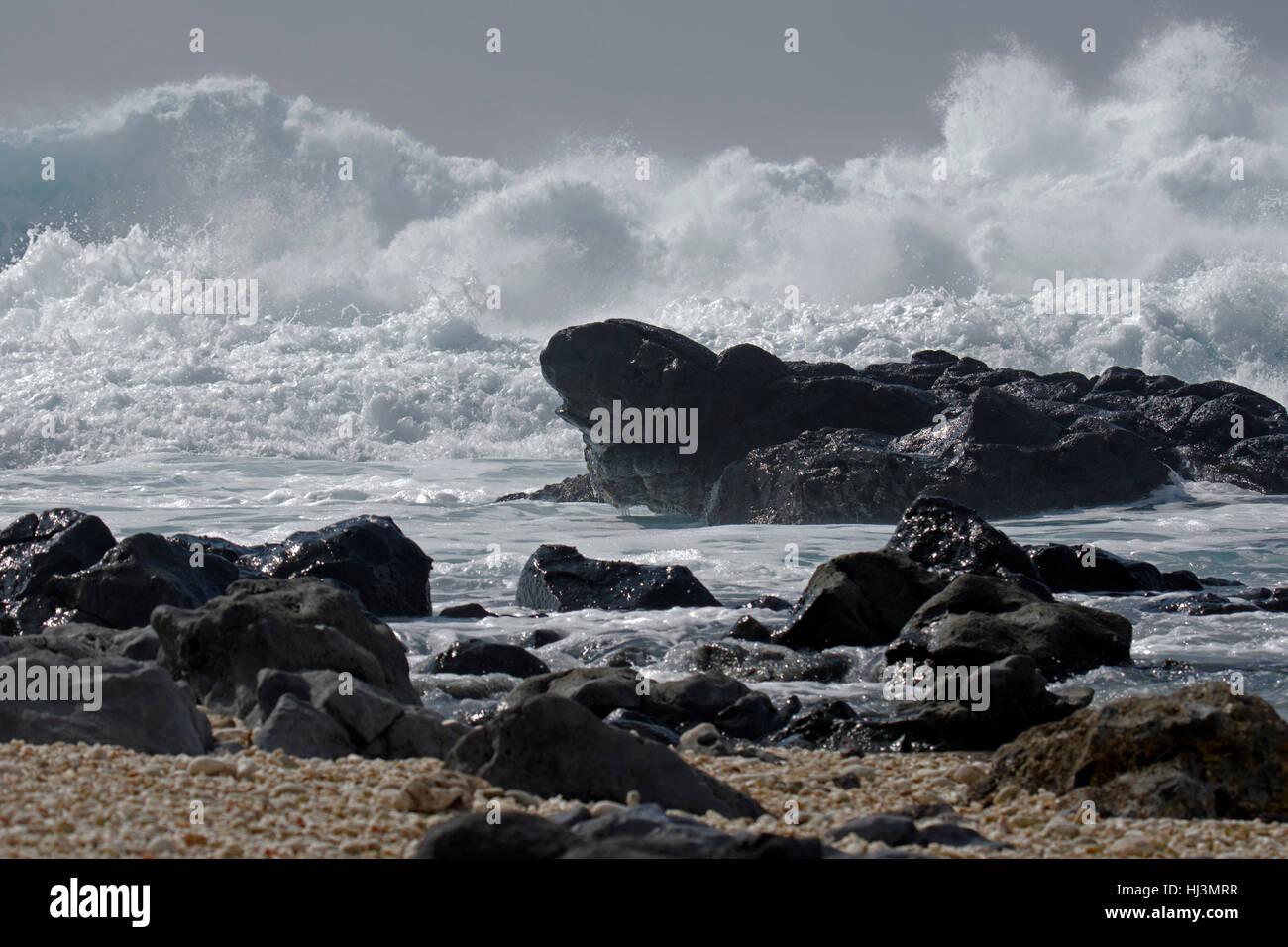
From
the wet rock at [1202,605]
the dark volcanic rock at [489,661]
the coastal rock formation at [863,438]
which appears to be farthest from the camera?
the coastal rock formation at [863,438]

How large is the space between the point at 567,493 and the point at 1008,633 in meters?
14.3

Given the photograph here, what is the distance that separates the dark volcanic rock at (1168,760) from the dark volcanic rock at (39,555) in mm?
6955

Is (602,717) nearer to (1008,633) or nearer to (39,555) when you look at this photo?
(1008,633)

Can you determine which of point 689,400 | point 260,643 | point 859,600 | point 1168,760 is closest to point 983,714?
point 1168,760

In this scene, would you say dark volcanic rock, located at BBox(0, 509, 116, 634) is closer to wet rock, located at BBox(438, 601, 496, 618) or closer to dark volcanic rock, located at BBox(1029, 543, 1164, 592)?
wet rock, located at BBox(438, 601, 496, 618)

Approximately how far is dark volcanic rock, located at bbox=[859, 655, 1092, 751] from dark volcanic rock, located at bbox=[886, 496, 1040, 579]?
3.63m

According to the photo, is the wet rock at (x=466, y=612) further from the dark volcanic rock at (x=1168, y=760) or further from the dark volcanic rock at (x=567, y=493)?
the dark volcanic rock at (x=567, y=493)

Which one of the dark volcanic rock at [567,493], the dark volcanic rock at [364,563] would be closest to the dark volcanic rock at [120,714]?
the dark volcanic rock at [364,563]

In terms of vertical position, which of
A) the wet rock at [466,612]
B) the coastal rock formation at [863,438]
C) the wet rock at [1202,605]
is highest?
the coastal rock formation at [863,438]

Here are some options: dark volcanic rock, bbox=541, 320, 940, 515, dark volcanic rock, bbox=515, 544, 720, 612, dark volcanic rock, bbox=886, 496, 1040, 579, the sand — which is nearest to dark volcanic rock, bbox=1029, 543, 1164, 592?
dark volcanic rock, bbox=886, 496, 1040, 579

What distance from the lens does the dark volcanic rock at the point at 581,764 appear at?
416cm

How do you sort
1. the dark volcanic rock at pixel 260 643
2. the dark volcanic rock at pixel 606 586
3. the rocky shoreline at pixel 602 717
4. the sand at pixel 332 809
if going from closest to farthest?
the sand at pixel 332 809
the rocky shoreline at pixel 602 717
the dark volcanic rock at pixel 260 643
the dark volcanic rock at pixel 606 586
